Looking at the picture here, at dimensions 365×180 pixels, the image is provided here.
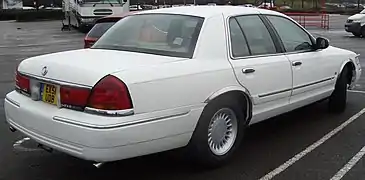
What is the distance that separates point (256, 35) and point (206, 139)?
1437 mm

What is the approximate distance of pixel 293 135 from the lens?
605 centimetres

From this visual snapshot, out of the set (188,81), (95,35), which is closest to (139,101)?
(188,81)

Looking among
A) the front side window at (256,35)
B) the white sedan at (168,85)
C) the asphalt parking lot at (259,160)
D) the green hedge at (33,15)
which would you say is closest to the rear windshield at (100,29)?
the asphalt parking lot at (259,160)

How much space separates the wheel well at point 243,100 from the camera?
16.0 ft

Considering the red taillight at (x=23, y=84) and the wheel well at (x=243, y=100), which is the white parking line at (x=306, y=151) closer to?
the wheel well at (x=243, y=100)

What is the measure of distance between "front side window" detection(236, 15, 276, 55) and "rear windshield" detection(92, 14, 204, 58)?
0.59 m

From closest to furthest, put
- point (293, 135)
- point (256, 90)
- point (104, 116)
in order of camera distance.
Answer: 1. point (104, 116)
2. point (256, 90)
3. point (293, 135)

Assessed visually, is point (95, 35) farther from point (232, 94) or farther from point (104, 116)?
point (104, 116)

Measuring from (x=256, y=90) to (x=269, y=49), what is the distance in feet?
2.06

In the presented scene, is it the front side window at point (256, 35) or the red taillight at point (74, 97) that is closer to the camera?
the red taillight at point (74, 97)

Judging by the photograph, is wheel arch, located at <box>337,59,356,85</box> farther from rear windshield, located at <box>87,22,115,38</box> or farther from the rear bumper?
rear windshield, located at <box>87,22,115,38</box>

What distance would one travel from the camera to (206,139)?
4.63 m

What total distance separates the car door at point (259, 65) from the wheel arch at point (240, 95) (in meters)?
0.06

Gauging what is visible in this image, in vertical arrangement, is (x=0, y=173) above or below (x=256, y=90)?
below
